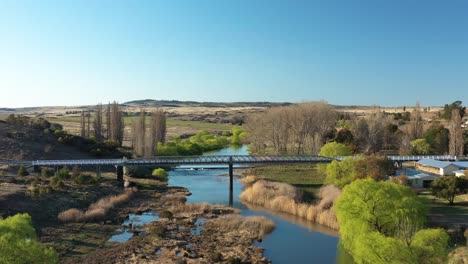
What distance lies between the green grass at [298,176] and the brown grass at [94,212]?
65.2ft

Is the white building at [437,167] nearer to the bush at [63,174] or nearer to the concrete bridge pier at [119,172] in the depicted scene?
the concrete bridge pier at [119,172]

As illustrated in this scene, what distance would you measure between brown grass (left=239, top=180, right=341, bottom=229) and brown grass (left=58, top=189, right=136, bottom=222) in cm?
1385

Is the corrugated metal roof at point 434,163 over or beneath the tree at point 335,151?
beneath

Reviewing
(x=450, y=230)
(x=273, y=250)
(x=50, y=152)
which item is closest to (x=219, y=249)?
(x=273, y=250)

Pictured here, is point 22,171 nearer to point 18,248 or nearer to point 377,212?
point 18,248

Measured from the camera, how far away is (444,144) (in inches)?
2980

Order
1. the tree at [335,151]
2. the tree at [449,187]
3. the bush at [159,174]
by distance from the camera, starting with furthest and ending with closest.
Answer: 1. the bush at [159,174]
2. the tree at [335,151]
3. the tree at [449,187]

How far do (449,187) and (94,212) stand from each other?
32.1 metres

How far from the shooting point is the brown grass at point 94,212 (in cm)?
3894

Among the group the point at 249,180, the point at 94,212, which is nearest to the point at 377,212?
the point at 94,212

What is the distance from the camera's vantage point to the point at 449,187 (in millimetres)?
40938

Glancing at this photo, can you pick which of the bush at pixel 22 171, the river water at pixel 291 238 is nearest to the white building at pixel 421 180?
the river water at pixel 291 238

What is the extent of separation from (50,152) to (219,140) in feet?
142

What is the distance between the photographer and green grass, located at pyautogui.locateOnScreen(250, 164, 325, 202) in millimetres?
54281
